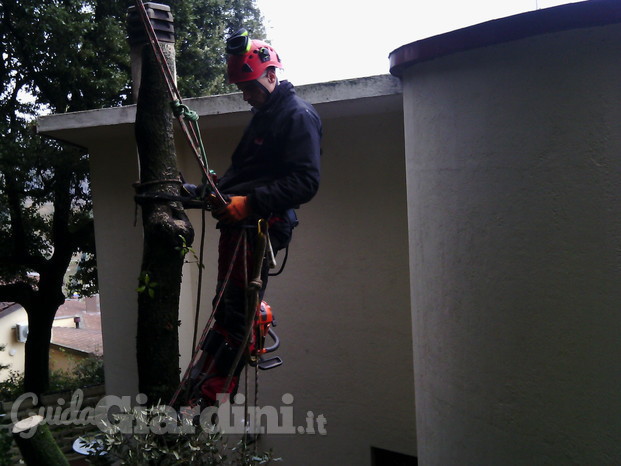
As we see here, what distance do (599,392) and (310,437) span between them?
384cm

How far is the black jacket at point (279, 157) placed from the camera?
3508mm

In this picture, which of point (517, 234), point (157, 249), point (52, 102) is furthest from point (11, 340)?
point (517, 234)

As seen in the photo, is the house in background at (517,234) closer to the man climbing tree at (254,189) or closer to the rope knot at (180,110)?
the man climbing tree at (254,189)

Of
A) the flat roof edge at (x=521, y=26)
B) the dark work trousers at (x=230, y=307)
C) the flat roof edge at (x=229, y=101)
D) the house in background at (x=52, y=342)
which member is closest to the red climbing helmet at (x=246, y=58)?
the dark work trousers at (x=230, y=307)

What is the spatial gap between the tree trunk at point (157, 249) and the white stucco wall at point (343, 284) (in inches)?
79.3

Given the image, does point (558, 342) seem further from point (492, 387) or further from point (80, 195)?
point (80, 195)

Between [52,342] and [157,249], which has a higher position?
[157,249]

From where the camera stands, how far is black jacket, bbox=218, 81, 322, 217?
3508mm

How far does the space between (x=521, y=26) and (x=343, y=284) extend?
347cm

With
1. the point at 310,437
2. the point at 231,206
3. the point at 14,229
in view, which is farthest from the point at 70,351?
the point at 231,206

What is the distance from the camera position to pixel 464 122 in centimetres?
362

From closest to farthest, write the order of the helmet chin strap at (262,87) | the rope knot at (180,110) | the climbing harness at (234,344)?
the rope knot at (180,110) → the climbing harness at (234,344) → the helmet chin strap at (262,87)

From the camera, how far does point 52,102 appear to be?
51.0 ft

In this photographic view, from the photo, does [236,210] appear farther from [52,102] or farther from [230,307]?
[52,102]
